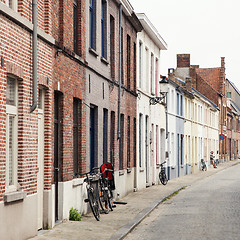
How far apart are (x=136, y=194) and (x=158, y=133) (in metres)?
9.08

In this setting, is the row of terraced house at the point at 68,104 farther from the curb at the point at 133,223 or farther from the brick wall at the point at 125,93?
the curb at the point at 133,223

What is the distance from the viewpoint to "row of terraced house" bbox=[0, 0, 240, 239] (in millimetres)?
10289

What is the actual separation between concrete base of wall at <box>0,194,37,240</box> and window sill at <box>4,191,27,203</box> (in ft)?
0.25

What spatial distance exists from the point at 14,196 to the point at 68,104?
4175 mm

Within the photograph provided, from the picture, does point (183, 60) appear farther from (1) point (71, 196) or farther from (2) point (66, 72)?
(1) point (71, 196)

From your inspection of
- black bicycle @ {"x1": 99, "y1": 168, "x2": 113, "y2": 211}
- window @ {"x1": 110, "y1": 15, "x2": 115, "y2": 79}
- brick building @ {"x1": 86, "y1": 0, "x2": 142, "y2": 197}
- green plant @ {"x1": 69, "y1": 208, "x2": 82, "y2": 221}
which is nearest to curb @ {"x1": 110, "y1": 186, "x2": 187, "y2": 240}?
black bicycle @ {"x1": 99, "y1": 168, "x2": 113, "y2": 211}

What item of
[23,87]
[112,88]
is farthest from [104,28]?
[23,87]

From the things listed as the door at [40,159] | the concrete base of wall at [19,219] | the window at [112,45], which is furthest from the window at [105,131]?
the concrete base of wall at [19,219]

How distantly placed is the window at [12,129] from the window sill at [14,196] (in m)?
0.17

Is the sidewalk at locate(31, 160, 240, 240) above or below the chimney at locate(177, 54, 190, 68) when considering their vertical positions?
below

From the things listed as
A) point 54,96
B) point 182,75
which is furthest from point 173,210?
point 182,75

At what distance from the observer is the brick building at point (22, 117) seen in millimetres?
9669

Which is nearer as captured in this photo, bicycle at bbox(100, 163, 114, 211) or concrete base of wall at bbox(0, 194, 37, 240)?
concrete base of wall at bbox(0, 194, 37, 240)

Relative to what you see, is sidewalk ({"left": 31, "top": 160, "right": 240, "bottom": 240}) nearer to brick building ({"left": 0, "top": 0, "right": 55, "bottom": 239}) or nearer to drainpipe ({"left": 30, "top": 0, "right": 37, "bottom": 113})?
brick building ({"left": 0, "top": 0, "right": 55, "bottom": 239})
